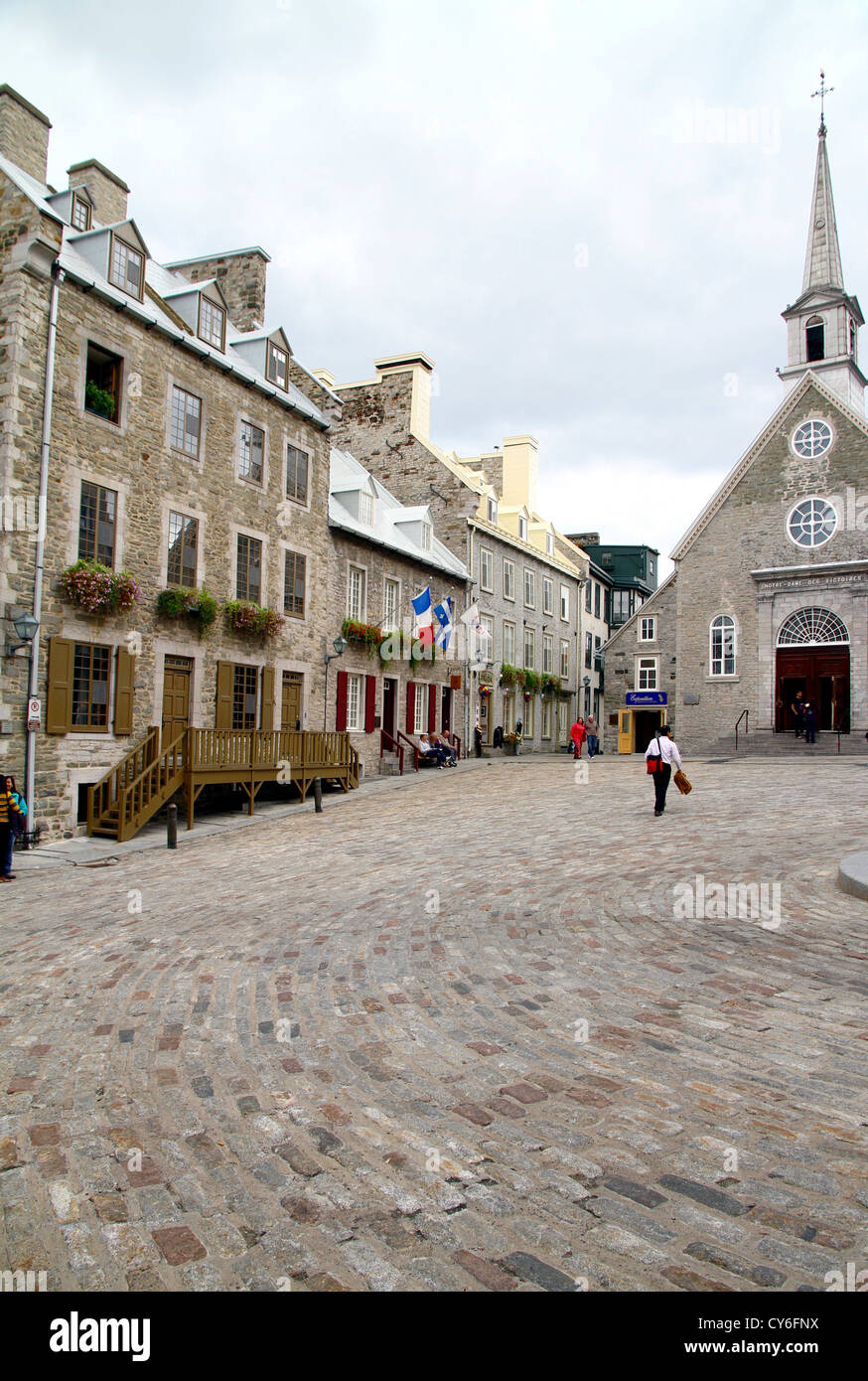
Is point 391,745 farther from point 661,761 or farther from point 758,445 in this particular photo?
point 758,445

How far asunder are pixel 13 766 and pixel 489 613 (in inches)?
913

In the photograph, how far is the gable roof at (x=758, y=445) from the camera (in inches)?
1258

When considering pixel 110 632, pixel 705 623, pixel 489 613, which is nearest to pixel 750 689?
pixel 705 623

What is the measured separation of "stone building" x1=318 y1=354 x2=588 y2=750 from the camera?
33.6m

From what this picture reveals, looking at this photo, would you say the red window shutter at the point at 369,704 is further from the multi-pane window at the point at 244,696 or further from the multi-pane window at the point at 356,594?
the multi-pane window at the point at 244,696

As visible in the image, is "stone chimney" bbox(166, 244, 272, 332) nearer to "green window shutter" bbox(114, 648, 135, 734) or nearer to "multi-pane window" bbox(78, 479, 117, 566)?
"multi-pane window" bbox(78, 479, 117, 566)

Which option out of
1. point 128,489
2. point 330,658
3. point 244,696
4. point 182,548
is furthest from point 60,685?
point 330,658

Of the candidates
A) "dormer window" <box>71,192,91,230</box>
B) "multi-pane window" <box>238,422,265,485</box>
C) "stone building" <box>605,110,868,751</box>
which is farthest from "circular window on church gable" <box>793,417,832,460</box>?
"dormer window" <box>71,192,91,230</box>

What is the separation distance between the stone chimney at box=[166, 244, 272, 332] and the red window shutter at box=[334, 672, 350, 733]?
9.81m

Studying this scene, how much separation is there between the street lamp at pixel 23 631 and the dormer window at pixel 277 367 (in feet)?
35.3

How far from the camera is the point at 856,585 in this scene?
3091 centimetres

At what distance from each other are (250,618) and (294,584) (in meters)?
2.75

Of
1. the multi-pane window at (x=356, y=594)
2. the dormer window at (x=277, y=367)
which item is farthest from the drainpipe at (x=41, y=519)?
the multi-pane window at (x=356, y=594)
